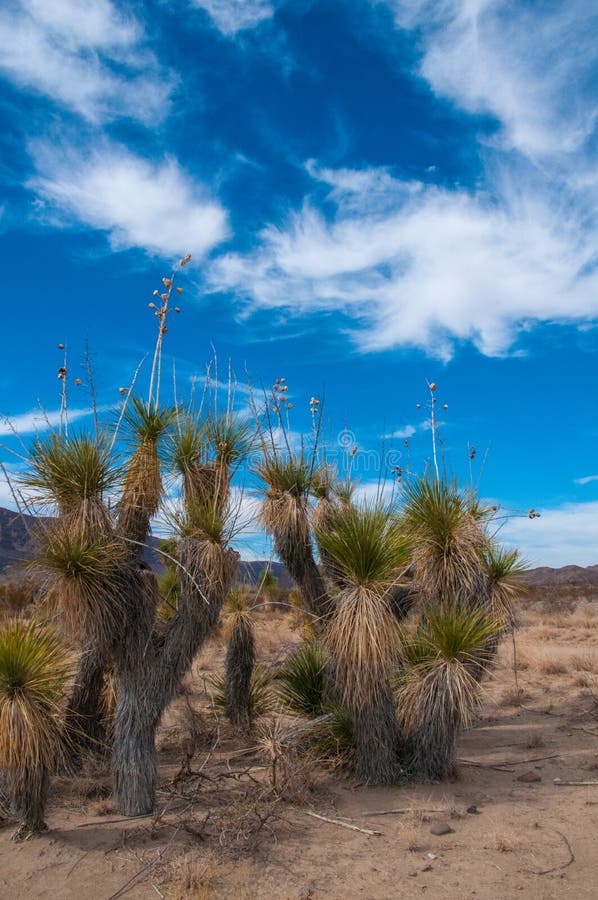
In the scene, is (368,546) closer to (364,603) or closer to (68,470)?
(364,603)

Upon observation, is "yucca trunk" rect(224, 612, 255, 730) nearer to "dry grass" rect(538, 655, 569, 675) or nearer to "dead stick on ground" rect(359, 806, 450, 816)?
"dead stick on ground" rect(359, 806, 450, 816)

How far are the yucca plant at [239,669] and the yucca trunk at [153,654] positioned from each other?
2691 mm

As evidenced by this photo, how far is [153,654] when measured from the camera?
7551 millimetres

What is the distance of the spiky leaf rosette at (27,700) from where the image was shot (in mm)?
6141

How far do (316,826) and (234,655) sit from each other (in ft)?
12.4

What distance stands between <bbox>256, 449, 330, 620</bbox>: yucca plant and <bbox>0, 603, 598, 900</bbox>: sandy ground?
2186mm

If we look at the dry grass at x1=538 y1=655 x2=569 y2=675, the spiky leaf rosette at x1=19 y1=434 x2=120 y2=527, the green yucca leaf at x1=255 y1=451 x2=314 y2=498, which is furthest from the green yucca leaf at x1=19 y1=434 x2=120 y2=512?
the dry grass at x1=538 y1=655 x2=569 y2=675

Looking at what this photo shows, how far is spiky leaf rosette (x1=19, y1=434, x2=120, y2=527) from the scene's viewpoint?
713cm

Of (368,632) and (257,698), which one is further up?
(368,632)

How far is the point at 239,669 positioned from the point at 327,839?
13.2 ft

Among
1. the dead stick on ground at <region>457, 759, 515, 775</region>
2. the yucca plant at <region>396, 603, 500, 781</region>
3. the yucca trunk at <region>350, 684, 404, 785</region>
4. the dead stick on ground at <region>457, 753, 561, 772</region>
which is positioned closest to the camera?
the yucca plant at <region>396, 603, 500, 781</region>

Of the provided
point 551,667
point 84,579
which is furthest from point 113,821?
point 551,667

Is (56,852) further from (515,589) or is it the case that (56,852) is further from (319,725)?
(515,589)

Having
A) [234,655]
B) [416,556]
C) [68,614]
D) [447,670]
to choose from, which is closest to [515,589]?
[416,556]
